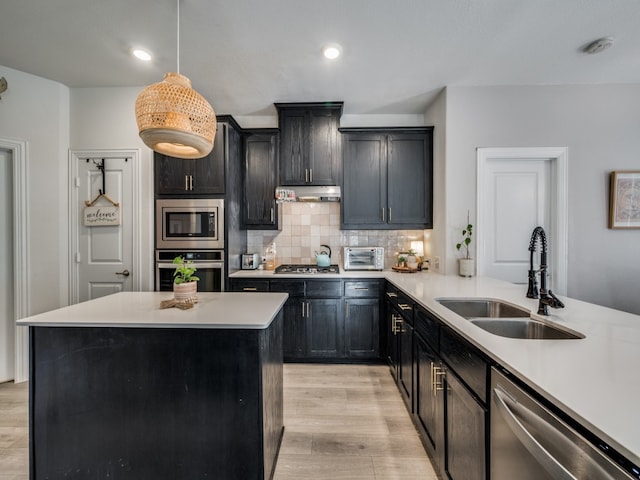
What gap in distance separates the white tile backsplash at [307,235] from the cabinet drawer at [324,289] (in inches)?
25.8

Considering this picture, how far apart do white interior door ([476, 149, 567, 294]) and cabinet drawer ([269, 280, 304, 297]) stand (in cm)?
183

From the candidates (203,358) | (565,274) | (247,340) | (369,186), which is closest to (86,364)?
(203,358)

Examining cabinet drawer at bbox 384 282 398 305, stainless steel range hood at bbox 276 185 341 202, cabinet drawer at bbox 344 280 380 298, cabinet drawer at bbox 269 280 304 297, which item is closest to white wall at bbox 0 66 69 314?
cabinet drawer at bbox 269 280 304 297

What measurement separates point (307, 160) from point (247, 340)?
2306 mm

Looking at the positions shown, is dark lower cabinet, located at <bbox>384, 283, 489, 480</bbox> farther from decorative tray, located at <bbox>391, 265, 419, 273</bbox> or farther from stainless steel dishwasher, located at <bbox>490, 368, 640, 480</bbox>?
decorative tray, located at <bbox>391, 265, 419, 273</bbox>

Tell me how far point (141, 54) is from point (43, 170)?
1553mm

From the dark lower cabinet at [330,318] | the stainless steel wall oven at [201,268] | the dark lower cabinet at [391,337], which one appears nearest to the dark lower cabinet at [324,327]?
the dark lower cabinet at [330,318]

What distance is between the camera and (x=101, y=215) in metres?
2.79

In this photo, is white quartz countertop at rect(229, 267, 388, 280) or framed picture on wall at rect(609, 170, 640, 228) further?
white quartz countertop at rect(229, 267, 388, 280)

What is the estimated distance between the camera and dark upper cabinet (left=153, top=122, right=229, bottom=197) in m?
2.78

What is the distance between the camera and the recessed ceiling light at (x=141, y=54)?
2215 millimetres

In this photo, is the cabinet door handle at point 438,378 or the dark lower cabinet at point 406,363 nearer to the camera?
the cabinet door handle at point 438,378

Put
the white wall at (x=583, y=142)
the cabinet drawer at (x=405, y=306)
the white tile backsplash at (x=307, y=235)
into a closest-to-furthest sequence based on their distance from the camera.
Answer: the cabinet drawer at (x=405, y=306), the white wall at (x=583, y=142), the white tile backsplash at (x=307, y=235)

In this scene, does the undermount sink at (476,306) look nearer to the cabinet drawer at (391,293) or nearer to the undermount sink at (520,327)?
the undermount sink at (520,327)
